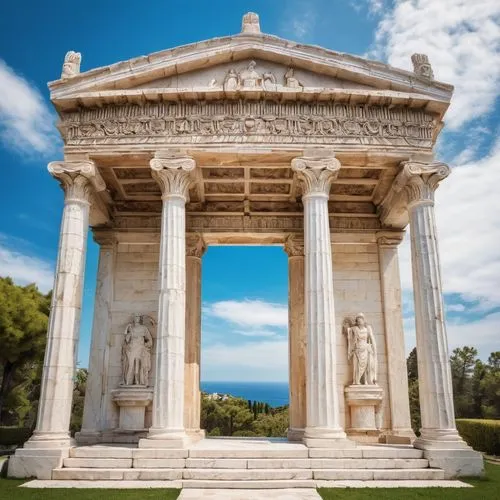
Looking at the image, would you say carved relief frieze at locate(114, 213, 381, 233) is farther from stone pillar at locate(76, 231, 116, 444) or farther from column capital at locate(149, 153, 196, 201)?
column capital at locate(149, 153, 196, 201)

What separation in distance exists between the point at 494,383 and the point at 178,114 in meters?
41.1

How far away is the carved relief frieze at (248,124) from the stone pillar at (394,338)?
20.4ft

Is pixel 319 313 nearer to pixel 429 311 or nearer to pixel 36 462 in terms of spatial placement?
pixel 429 311

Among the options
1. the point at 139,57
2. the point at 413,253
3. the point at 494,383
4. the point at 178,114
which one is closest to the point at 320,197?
the point at 413,253

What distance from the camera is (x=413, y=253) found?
65.3ft

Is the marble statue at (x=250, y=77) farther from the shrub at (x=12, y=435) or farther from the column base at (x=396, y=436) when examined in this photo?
the shrub at (x=12, y=435)

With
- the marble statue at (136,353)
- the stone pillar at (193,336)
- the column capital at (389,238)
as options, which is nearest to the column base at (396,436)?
the stone pillar at (193,336)

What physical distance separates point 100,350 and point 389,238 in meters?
14.6

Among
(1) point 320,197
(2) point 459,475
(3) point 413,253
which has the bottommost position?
(2) point 459,475

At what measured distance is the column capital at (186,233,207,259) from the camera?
972 inches

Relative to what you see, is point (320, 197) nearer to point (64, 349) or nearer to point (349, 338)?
point (349, 338)

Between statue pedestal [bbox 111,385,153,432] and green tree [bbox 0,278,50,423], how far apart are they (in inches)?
720

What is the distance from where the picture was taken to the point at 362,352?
22469 mm

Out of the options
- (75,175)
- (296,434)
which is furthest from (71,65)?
(296,434)
